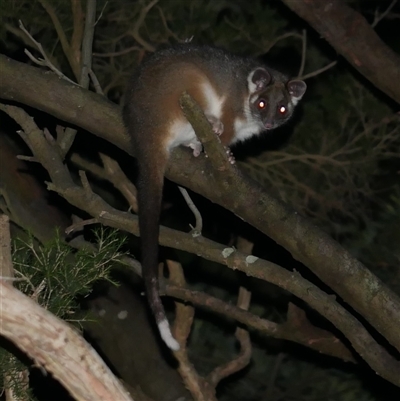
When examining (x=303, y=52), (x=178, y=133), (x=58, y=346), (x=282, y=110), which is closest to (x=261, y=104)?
(x=282, y=110)

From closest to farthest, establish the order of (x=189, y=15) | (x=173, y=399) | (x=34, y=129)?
(x=34, y=129), (x=173, y=399), (x=189, y=15)

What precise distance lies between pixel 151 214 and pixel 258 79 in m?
1.29

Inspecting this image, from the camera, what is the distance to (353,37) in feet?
19.0

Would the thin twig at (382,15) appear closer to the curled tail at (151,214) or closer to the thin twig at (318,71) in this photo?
the thin twig at (318,71)

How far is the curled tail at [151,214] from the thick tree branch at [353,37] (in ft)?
6.85

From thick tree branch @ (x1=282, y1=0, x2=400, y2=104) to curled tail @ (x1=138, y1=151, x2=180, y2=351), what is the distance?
82.2 inches

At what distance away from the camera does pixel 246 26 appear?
21.1ft

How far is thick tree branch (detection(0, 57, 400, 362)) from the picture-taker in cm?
407

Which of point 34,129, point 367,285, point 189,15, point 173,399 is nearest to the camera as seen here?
point 367,285

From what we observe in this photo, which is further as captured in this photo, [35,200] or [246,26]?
[246,26]

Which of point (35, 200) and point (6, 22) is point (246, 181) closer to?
point (35, 200)

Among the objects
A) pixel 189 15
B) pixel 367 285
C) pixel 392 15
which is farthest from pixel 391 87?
pixel 367 285

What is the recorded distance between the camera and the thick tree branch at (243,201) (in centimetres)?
407

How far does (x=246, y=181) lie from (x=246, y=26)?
2.60 m
